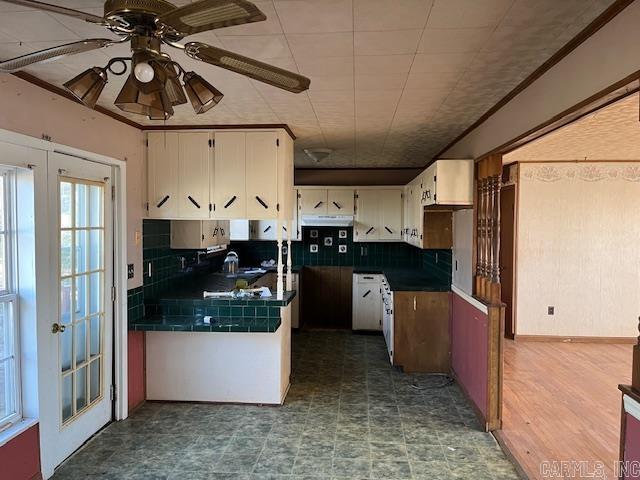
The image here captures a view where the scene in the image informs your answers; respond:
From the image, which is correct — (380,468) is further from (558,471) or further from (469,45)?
(469,45)

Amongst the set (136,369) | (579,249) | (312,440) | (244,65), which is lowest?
(312,440)

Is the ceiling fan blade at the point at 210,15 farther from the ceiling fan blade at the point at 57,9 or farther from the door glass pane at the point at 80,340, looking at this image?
the door glass pane at the point at 80,340

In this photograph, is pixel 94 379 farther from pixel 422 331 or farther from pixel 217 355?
pixel 422 331

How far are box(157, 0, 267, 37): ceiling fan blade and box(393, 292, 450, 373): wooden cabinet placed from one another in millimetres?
3732

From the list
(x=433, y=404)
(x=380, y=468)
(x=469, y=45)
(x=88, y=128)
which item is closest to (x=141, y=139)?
(x=88, y=128)

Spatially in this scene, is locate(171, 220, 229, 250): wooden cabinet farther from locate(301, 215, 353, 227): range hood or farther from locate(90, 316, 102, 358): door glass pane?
locate(301, 215, 353, 227): range hood

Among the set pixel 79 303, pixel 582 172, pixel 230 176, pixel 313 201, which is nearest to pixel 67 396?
pixel 79 303

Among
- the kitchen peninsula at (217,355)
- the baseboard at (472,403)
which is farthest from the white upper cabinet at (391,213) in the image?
the kitchen peninsula at (217,355)

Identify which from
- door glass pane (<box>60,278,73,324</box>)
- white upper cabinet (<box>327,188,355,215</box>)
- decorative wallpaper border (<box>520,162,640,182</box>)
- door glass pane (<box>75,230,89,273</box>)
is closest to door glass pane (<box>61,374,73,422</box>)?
door glass pane (<box>60,278,73,324</box>)

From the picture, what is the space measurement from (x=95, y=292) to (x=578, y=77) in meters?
3.16

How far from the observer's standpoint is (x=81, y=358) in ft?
10.0

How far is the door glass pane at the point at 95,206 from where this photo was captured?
310cm

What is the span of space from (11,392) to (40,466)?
48 cm

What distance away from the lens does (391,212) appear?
21.6 ft
